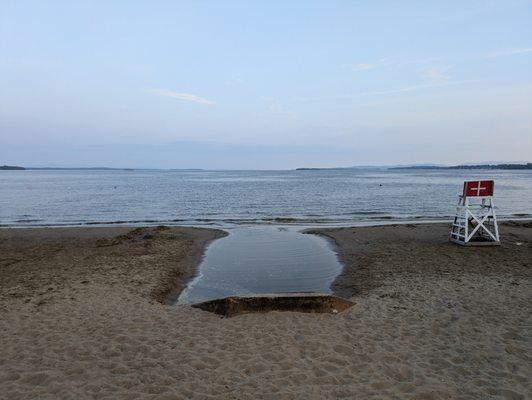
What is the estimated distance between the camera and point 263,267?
1217 cm

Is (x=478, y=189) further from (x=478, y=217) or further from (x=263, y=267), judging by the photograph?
(x=263, y=267)

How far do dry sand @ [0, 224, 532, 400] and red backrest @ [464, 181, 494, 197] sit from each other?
3.18 meters

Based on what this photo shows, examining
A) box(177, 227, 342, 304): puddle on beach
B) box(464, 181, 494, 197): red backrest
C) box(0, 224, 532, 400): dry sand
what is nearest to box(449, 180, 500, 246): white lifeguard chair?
box(464, 181, 494, 197): red backrest

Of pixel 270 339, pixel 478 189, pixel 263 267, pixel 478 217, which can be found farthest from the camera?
pixel 478 217

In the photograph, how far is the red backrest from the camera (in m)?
14.4

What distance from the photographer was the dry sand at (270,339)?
4969 mm

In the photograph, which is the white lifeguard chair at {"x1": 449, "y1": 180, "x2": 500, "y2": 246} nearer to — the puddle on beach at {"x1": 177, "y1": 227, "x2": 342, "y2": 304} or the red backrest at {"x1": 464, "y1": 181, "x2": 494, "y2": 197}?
the red backrest at {"x1": 464, "y1": 181, "x2": 494, "y2": 197}

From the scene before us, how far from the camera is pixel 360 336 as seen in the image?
21.5 feet

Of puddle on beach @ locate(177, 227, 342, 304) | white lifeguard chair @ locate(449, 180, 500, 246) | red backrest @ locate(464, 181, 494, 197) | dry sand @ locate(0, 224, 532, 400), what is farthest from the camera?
red backrest @ locate(464, 181, 494, 197)

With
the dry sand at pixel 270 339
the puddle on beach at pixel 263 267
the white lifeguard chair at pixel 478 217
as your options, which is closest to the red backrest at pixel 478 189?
the white lifeguard chair at pixel 478 217

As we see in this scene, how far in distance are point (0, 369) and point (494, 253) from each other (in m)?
13.0

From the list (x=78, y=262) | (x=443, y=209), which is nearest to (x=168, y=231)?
(x=78, y=262)

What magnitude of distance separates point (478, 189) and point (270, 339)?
36.3 ft

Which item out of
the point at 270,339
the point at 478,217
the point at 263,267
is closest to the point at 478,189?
the point at 478,217
